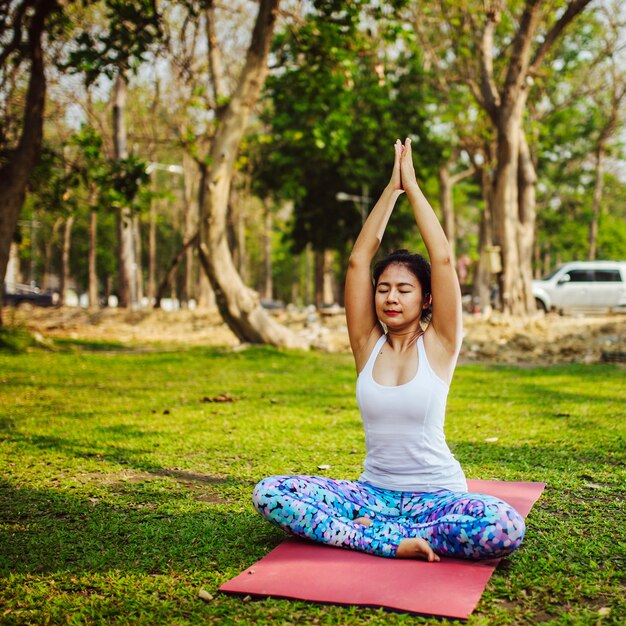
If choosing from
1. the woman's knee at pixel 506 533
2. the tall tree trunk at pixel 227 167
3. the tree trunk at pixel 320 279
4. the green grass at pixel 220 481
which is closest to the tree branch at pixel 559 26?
the tall tree trunk at pixel 227 167

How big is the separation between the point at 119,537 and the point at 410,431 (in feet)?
5.13

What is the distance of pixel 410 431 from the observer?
357 cm

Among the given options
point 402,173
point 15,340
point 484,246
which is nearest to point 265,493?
point 402,173

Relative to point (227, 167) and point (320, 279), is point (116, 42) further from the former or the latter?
point (320, 279)

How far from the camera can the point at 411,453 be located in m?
3.60

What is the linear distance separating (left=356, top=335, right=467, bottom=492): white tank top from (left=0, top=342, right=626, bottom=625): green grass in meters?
0.53

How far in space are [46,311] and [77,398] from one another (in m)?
15.5

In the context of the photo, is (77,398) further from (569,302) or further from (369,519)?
(569,302)

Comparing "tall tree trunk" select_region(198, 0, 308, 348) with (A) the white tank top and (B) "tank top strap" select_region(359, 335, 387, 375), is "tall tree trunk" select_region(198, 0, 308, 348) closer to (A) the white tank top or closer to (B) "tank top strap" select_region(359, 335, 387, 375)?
(B) "tank top strap" select_region(359, 335, 387, 375)

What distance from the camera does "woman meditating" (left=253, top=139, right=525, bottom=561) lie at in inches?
138

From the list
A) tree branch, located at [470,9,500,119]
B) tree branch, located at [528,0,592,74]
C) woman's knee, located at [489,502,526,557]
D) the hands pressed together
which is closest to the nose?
the hands pressed together

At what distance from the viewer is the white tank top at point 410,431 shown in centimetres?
355

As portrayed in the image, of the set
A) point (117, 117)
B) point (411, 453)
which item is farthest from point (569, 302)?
point (411, 453)

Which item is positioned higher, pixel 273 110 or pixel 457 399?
pixel 273 110
